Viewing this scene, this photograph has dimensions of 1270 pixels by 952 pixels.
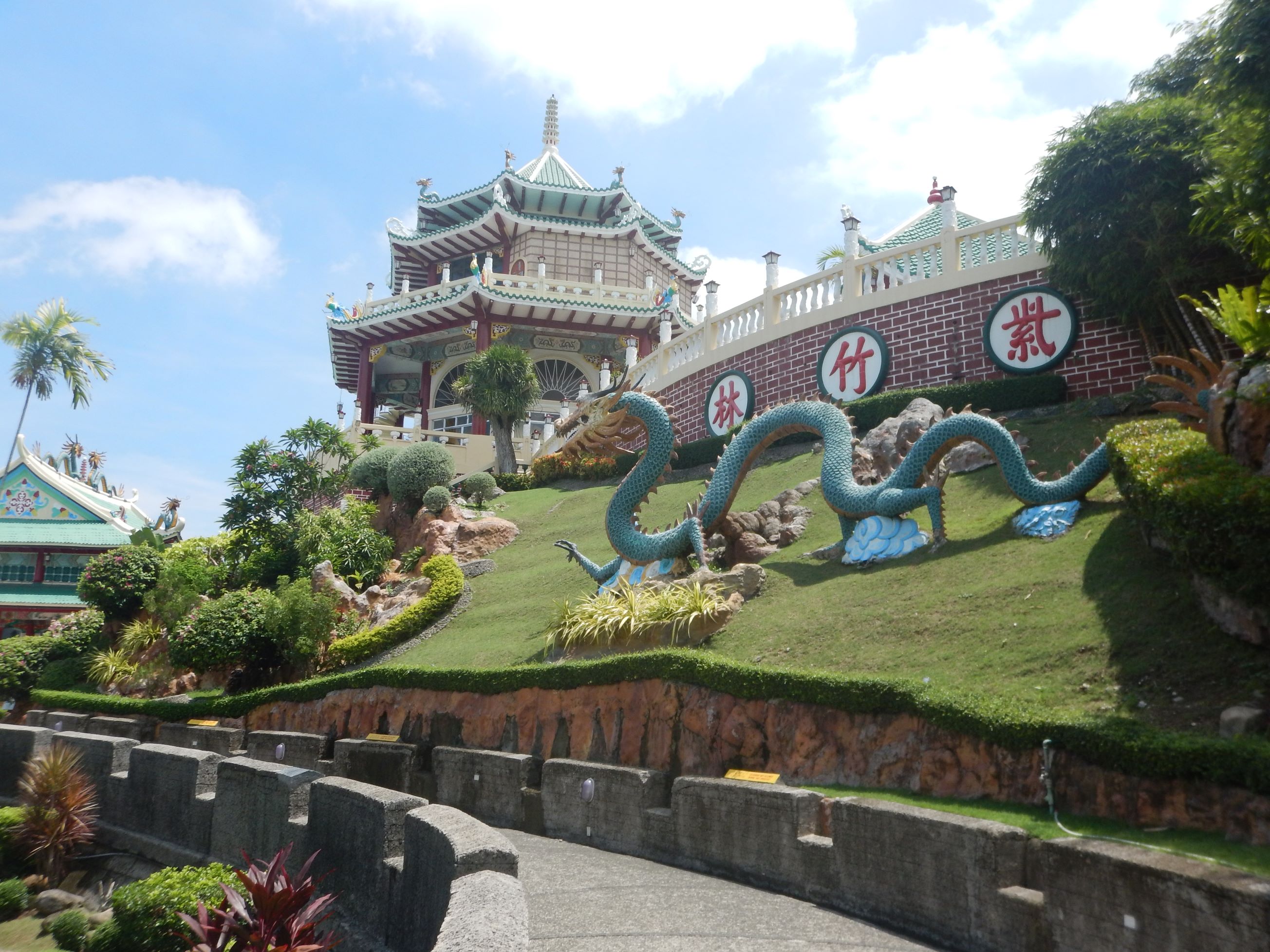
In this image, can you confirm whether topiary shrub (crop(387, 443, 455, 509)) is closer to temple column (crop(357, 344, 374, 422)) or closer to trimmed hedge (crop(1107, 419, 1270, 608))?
trimmed hedge (crop(1107, 419, 1270, 608))

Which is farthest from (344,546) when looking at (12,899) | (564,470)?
(12,899)

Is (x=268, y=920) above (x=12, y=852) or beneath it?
above


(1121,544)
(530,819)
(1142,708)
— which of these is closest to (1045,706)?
(1142,708)

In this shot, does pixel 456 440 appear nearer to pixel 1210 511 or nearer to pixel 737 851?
pixel 737 851

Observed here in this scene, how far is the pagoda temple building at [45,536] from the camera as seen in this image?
90.3 ft

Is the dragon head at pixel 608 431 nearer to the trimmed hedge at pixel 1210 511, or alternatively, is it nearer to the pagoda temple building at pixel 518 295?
the trimmed hedge at pixel 1210 511

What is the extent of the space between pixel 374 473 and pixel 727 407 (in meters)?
8.55

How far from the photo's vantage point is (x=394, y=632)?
605 inches

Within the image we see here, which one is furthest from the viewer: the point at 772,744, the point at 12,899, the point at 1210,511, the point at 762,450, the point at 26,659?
the point at 26,659

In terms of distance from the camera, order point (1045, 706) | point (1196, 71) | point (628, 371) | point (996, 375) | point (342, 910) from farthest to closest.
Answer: point (628, 371)
point (996, 375)
point (1196, 71)
point (342, 910)
point (1045, 706)

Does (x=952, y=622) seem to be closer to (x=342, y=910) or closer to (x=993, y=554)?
(x=993, y=554)

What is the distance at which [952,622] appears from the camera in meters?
8.39

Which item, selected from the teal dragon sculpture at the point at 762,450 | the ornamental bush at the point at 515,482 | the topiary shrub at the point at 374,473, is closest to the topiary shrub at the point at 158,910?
the teal dragon sculpture at the point at 762,450

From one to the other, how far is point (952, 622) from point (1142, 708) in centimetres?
235
